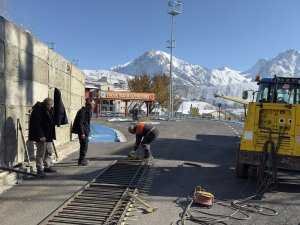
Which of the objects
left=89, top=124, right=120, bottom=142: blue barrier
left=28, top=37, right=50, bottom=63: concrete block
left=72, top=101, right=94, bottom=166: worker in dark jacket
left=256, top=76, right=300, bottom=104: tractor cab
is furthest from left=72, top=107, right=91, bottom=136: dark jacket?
left=89, top=124, right=120, bottom=142: blue barrier

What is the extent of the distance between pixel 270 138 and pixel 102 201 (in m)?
4.07

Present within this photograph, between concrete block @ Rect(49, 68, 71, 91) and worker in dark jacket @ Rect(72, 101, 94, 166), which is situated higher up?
concrete block @ Rect(49, 68, 71, 91)

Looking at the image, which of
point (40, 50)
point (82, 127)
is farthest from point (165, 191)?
point (40, 50)

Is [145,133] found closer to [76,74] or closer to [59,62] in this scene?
[59,62]

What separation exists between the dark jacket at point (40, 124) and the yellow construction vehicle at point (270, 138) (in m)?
4.40

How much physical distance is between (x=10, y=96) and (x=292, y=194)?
20.9 feet

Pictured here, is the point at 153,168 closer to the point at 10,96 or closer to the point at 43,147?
the point at 43,147

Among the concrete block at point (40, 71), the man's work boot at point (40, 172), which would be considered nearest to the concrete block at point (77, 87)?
the concrete block at point (40, 71)

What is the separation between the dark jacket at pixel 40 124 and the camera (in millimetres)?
8320

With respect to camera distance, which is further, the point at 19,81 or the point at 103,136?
the point at 103,136

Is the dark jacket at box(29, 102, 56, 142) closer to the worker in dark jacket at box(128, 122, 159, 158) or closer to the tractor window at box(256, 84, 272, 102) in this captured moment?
the worker in dark jacket at box(128, 122, 159, 158)

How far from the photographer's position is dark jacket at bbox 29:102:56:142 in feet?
27.3

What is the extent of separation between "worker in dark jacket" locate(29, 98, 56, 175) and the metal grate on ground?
53.9 inches

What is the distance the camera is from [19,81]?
8883 mm
